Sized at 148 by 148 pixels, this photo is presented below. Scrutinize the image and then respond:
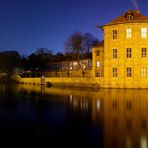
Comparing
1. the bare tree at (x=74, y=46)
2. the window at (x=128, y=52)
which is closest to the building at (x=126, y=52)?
the window at (x=128, y=52)

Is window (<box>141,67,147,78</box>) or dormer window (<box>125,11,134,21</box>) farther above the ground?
dormer window (<box>125,11,134,21</box>)

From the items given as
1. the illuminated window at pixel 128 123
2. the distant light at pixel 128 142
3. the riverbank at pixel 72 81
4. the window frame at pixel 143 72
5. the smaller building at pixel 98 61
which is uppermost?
the smaller building at pixel 98 61

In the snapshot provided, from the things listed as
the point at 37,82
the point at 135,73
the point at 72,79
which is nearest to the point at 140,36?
the point at 135,73

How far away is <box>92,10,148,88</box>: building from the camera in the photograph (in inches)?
1625

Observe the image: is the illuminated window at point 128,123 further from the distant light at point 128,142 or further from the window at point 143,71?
the window at point 143,71

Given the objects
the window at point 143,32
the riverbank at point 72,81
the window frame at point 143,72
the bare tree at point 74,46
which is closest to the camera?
the window frame at point 143,72

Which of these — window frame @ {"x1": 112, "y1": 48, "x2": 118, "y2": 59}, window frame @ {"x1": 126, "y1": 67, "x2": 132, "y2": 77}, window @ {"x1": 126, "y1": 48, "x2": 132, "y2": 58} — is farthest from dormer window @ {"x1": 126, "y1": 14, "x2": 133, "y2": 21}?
window frame @ {"x1": 126, "y1": 67, "x2": 132, "y2": 77}

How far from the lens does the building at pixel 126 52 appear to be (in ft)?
135

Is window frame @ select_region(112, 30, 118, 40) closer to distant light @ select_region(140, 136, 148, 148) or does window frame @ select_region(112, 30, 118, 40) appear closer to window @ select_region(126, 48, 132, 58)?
window @ select_region(126, 48, 132, 58)

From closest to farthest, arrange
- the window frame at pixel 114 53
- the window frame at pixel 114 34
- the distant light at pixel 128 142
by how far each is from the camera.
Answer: the distant light at pixel 128 142 < the window frame at pixel 114 34 < the window frame at pixel 114 53

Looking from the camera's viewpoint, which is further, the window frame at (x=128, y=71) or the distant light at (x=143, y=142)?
the window frame at (x=128, y=71)

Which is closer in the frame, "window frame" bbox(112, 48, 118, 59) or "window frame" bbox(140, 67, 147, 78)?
"window frame" bbox(140, 67, 147, 78)

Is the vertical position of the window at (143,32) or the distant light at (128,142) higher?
the window at (143,32)

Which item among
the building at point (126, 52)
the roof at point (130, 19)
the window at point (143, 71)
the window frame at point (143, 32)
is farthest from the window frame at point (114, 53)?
the window frame at point (143, 32)
